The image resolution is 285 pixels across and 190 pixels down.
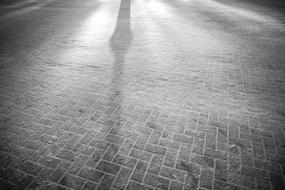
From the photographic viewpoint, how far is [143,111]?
4.50 metres

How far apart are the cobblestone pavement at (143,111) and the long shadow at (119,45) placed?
51 mm

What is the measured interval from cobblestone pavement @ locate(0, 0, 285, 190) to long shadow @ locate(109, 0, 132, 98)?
0.17ft

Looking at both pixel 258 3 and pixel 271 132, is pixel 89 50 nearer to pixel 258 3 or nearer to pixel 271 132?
pixel 271 132

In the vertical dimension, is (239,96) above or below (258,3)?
below

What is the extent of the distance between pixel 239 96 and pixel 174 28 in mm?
6841

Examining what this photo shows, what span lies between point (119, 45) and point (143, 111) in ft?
15.6

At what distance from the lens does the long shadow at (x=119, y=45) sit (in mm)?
5646

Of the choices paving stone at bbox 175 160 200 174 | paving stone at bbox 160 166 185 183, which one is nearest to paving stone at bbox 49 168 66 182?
paving stone at bbox 160 166 185 183

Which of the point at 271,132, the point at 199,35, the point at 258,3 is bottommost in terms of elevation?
the point at 271,132

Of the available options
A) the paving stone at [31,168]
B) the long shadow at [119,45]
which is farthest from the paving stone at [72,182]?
the long shadow at [119,45]

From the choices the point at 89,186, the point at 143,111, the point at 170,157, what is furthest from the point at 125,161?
the point at 143,111

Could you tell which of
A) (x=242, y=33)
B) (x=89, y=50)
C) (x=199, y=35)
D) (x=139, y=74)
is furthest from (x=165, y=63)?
(x=242, y=33)

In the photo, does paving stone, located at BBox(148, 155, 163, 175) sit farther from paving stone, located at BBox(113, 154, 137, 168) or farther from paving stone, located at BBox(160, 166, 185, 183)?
paving stone, located at BBox(113, 154, 137, 168)

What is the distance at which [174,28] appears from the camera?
10602 mm
